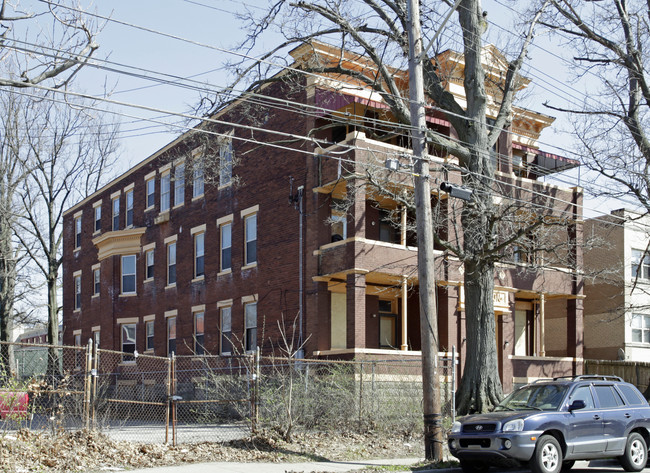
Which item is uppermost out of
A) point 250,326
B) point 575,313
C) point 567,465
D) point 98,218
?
point 98,218

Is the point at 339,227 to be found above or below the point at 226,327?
above

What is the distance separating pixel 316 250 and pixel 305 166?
317cm

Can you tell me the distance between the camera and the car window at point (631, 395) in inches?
569

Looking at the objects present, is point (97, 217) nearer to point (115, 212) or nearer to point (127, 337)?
point (115, 212)

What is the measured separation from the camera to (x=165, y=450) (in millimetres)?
14289

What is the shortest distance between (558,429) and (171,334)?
23.7 m

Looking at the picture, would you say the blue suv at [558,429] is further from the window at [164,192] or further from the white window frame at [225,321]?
the window at [164,192]

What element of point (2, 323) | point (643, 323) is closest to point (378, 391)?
point (643, 323)

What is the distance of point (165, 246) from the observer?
114 feet

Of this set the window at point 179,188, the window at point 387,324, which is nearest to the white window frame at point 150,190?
the window at point 179,188

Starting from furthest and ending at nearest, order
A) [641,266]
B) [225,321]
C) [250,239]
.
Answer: [641,266] < [225,321] < [250,239]

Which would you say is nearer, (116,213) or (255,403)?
(255,403)

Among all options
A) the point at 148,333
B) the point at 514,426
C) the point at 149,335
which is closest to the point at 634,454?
the point at 514,426

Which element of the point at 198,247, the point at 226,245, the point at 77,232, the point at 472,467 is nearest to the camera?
the point at 472,467
